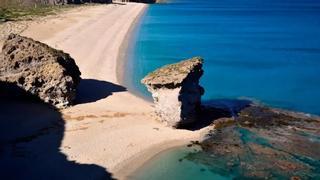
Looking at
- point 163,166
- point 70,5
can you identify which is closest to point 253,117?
point 163,166

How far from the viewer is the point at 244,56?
5734 centimetres

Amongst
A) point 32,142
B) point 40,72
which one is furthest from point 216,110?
point 32,142

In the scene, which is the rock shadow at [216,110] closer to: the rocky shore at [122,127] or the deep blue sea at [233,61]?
Result: the rocky shore at [122,127]

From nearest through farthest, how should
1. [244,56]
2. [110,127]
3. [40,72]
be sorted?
[110,127], [40,72], [244,56]

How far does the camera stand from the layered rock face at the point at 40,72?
3080 centimetres

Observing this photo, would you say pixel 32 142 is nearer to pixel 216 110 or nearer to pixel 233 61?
pixel 216 110

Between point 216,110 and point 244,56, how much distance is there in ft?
88.9

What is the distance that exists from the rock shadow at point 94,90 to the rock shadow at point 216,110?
270 inches

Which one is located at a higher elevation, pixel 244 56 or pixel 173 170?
pixel 244 56

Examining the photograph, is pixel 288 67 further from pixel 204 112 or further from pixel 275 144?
pixel 275 144

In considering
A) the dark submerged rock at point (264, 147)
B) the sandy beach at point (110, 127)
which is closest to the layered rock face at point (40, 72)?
the sandy beach at point (110, 127)

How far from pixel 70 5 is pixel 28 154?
106259 millimetres

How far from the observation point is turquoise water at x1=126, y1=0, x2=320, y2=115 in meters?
38.5

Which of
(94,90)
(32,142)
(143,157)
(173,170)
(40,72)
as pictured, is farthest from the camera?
(94,90)
